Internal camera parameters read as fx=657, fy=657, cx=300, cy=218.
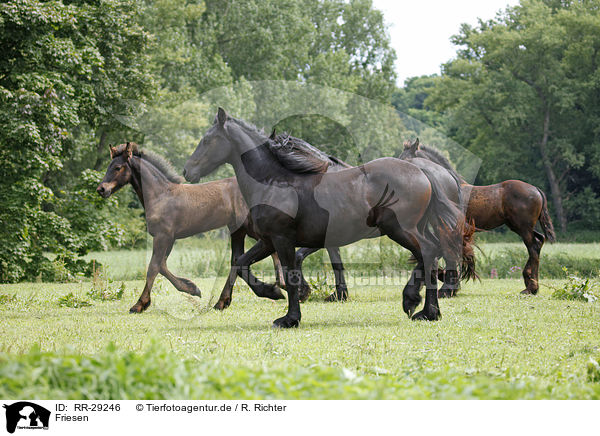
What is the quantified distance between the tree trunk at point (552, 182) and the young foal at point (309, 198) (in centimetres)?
3744

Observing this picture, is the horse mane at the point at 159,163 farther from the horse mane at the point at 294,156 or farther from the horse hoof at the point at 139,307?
the horse mane at the point at 294,156

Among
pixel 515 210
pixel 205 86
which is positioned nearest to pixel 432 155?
pixel 515 210

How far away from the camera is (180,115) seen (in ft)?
Answer: 91.6

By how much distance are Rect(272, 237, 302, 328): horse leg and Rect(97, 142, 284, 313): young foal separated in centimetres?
252

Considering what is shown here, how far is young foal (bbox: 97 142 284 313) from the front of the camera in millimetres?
10031

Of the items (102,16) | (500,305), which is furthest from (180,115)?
(500,305)

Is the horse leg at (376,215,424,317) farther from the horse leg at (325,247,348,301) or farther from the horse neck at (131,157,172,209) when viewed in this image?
the horse neck at (131,157,172,209)

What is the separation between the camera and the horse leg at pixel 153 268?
32.1 ft

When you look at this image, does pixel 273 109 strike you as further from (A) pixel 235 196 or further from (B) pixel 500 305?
(B) pixel 500 305

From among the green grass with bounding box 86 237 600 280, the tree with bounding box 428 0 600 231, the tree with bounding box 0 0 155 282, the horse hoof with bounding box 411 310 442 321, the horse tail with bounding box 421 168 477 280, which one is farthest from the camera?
the tree with bounding box 428 0 600 231

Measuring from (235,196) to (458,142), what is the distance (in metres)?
43.5

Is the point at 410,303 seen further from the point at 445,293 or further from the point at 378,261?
the point at 378,261

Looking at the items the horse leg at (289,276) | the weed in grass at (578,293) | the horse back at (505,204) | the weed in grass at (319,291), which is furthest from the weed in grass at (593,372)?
the horse back at (505,204)
